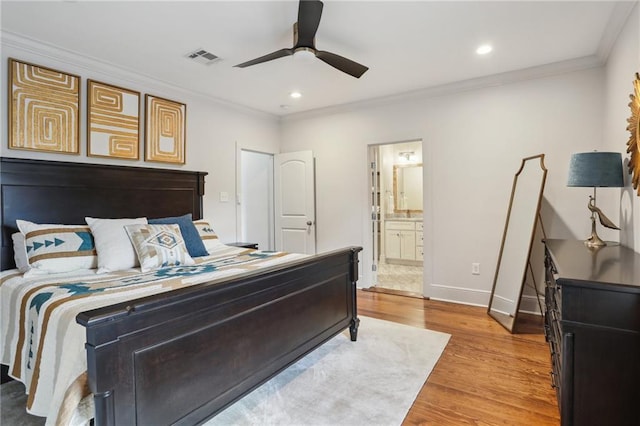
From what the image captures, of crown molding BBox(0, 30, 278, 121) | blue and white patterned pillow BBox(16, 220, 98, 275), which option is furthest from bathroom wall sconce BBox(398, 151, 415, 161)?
blue and white patterned pillow BBox(16, 220, 98, 275)

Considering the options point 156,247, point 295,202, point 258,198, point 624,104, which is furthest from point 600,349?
point 258,198

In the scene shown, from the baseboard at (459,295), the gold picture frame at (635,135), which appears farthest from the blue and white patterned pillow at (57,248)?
the gold picture frame at (635,135)

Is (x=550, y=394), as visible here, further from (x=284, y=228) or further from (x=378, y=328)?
(x=284, y=228)

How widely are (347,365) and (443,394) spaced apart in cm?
70

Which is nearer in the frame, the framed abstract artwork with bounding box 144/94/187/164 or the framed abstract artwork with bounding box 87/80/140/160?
the framed abstract artwork with bounding box 87/80/140/160

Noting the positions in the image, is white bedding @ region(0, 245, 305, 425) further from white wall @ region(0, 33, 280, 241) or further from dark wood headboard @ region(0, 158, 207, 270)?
white wall @ region(0, 33, 280, 241)

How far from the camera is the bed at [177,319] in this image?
1.32 metres

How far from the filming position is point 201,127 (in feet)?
13.9

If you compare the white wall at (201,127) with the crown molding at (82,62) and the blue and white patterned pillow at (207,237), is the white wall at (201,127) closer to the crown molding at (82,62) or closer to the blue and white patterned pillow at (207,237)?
the crown molding at (82,62)

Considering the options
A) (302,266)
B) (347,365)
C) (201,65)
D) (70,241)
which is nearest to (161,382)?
(302,266)

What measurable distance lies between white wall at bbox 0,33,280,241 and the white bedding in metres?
1.45

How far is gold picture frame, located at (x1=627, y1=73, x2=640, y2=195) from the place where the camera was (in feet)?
6.80

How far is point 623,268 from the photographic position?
65.7 inches

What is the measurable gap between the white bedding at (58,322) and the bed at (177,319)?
15cm
